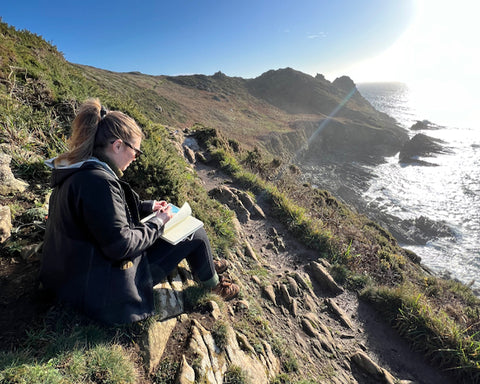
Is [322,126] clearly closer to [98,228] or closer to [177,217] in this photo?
[177,217]

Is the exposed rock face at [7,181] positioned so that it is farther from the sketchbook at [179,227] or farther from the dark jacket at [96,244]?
the sketchbook at [179,227]

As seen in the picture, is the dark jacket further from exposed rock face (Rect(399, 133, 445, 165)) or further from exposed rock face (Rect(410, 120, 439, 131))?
exposed rock face (Rect(410, 120, 439, 131))

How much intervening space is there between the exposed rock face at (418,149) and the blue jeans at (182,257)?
44.0 metres

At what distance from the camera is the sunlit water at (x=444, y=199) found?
589 inches

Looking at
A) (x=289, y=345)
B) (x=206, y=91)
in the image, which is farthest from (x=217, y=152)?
(x=206, y=91)

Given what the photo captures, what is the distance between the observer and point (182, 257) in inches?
103

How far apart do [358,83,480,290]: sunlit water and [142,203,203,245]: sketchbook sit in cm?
1454

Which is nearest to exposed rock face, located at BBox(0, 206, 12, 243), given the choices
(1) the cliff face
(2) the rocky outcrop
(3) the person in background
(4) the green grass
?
(3) the person in background

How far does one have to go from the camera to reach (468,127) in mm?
65250

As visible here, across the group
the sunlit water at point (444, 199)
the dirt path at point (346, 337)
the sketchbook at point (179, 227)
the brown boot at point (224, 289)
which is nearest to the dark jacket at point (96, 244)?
the sketchbook at point (179, 227)

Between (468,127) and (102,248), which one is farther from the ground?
(468,127)

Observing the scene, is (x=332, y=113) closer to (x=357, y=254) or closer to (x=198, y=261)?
(x=357, y=254)

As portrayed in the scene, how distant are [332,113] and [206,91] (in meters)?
31.6

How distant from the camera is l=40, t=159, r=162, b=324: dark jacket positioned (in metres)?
1.66
